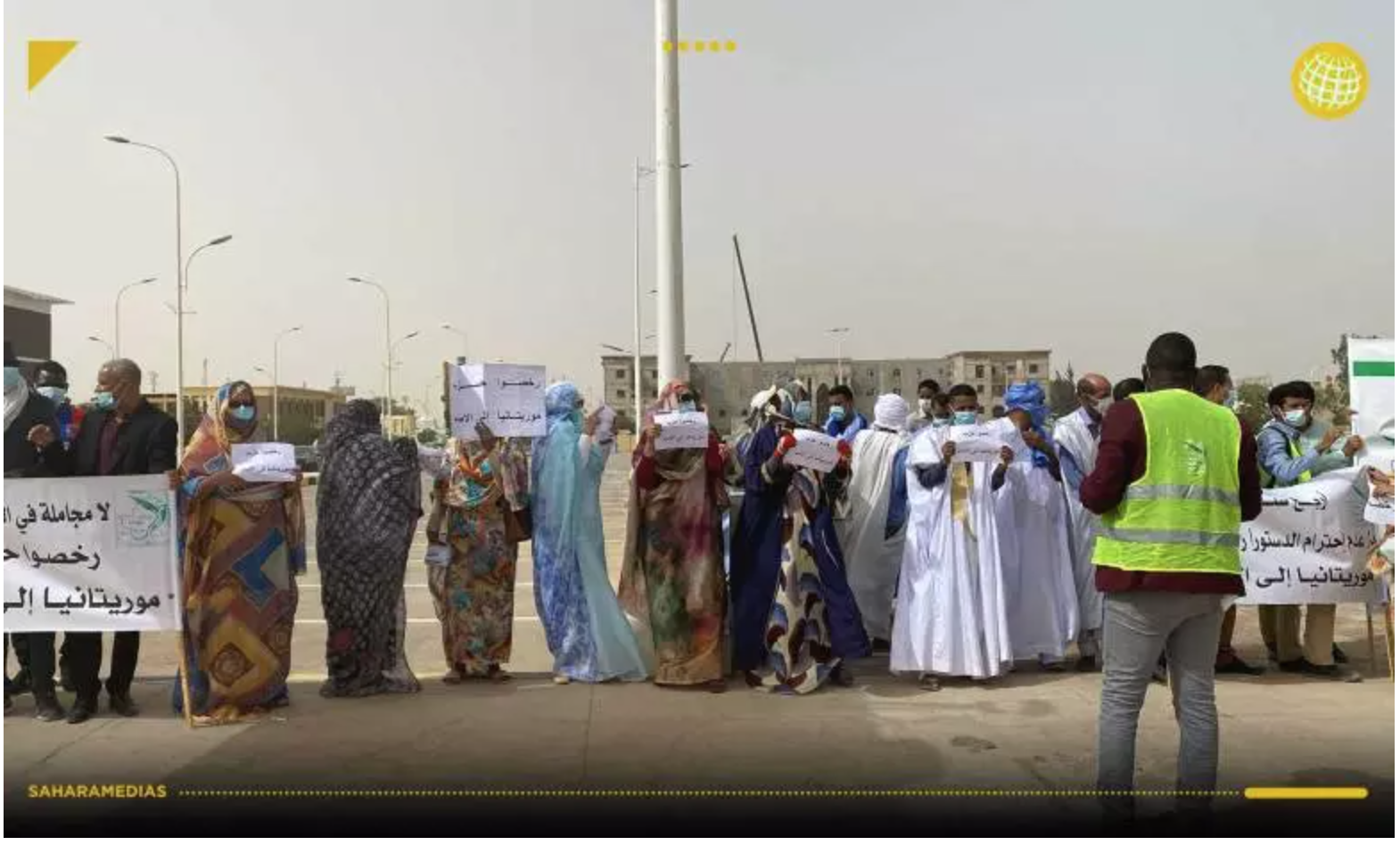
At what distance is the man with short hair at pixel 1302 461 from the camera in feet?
19.1

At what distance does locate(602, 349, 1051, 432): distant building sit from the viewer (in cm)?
604

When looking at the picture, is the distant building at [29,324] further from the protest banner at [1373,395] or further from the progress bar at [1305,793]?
the protest banner at [1373,395]

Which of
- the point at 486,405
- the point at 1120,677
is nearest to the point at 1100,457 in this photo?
the point at 1120,677

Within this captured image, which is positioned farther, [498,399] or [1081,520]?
[1081,520]

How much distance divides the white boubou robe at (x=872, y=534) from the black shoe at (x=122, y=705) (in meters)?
3.55

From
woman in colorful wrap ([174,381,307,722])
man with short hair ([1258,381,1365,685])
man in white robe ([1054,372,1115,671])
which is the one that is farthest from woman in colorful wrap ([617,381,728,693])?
man with short hair ([1258,381,1365,685])

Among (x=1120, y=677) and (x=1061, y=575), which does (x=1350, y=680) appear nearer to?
(x=1061, y=575)

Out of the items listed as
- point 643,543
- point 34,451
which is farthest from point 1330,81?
point 34,451

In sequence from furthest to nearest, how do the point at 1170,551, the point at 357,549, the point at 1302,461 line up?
1. the point at 1302,461
2. the point at 357,549
3. the point at 1170,551

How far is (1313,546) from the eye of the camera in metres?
5.78

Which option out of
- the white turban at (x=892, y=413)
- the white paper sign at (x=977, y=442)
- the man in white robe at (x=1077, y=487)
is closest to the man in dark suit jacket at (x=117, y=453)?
the white turban at (x=892, y=413)

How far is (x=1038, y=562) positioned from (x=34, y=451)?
197 inches

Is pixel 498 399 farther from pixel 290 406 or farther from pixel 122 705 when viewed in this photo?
pixel 122 705

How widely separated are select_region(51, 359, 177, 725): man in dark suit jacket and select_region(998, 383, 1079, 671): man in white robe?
13.7 ft
